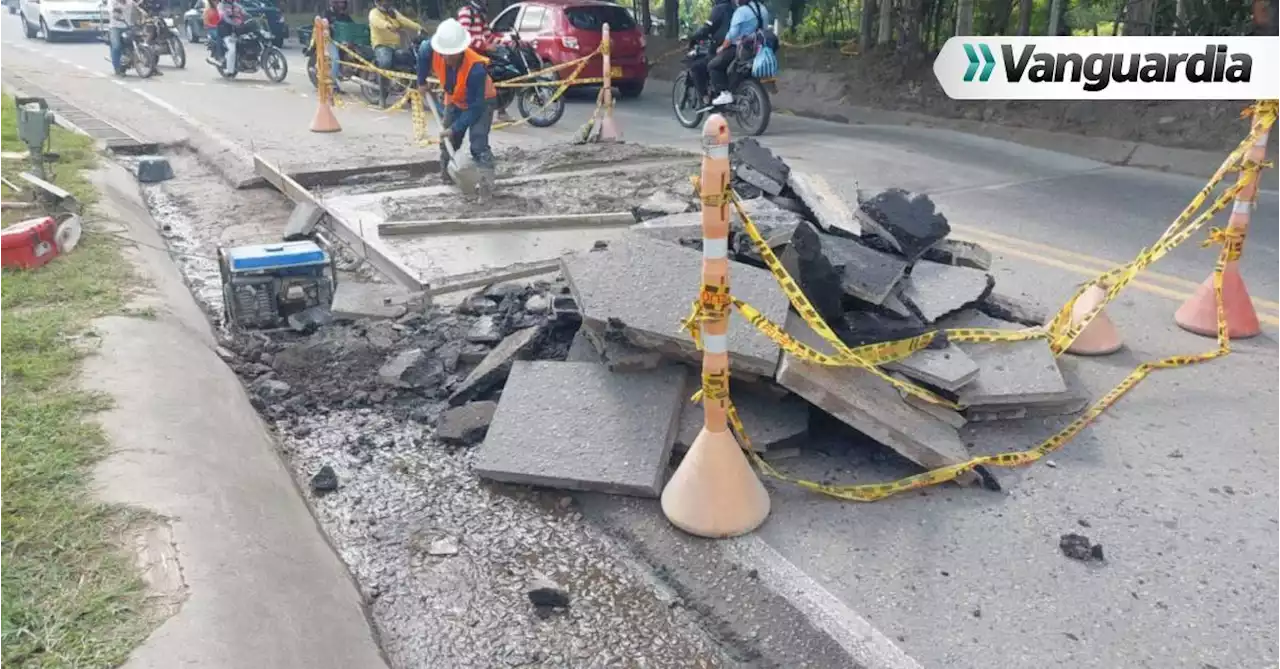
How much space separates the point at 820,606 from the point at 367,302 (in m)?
4.08

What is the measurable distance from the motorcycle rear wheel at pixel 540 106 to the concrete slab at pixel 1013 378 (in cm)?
1090

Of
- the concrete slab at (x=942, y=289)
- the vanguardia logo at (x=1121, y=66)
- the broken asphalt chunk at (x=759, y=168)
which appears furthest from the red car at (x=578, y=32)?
the concrete slab at (x=942, y=289)

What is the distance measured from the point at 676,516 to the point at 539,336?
66.2 inches

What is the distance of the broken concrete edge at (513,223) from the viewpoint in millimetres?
8203

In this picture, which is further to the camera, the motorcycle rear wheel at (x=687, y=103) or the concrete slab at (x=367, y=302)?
the motorcycle rear wheel at (x=687, y=103)

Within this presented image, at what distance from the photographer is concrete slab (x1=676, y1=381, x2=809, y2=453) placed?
4.29m

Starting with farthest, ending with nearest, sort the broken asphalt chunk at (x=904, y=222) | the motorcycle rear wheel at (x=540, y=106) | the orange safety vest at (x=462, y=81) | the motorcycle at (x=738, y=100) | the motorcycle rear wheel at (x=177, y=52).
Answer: the motorcycle rear wheel at (x=177, y=52), the motorcycle rear wheel at (x=540, y=106), the motorcycle at (x=738, y=100), the orange safety vest at (x=462, y=81), the broken asphalt chunk at (x=904, y=222)

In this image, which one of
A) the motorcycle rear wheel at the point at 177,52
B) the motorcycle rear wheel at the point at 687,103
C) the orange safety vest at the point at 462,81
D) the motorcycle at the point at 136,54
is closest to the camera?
the orange safety vest at the point at 462,81

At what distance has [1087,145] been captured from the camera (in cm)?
1238

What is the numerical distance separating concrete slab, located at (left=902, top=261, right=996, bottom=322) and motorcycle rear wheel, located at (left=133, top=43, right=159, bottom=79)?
19614mm

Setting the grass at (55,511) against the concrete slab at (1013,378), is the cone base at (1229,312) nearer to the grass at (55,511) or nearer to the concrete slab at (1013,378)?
the concrete slab at (1013,378)

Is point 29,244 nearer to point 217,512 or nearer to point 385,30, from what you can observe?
point 217,512

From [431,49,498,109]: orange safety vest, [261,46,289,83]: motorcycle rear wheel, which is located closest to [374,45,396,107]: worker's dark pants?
[261,46,289,83]: motorcycle rear wheel

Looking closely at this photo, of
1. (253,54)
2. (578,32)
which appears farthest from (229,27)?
(578,32)
